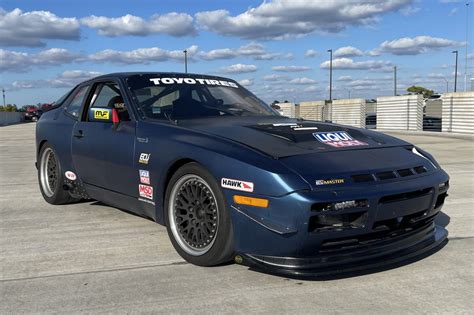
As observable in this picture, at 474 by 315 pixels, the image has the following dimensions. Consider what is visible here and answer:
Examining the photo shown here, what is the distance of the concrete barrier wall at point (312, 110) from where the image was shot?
32938mm

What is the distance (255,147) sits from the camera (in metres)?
3.27

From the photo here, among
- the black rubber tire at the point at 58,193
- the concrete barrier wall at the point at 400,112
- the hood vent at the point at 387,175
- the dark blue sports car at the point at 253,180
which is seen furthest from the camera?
the concrete barrier wall at the point at 400,112

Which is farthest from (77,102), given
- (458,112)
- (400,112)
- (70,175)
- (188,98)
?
(400,112)

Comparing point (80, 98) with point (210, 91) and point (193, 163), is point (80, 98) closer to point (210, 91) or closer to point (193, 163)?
point (210, 91)

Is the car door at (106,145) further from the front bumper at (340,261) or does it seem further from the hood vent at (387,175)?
the hood vent at (387,175)

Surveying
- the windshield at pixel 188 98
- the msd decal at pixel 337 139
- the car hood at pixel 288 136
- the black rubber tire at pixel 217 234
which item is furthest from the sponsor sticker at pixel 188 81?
the msd decal at pixel 337 139

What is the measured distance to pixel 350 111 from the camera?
96.3 ft

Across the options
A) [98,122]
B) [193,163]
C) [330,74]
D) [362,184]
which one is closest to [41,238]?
[98,122]

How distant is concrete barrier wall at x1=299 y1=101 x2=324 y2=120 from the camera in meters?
32.9

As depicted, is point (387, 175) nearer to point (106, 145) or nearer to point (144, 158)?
point (144, 158)

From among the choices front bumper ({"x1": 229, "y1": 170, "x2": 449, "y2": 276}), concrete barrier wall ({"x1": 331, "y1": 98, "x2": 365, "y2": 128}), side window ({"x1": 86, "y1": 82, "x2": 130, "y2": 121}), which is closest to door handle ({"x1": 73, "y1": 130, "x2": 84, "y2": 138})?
side window ({"x1": 86, "y1": 82, "x2": 130, "y2": 121})

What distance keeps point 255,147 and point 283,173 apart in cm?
36

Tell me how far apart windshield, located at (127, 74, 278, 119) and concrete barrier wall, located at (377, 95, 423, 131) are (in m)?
19.6

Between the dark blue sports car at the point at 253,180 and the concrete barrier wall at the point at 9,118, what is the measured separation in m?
44.5
